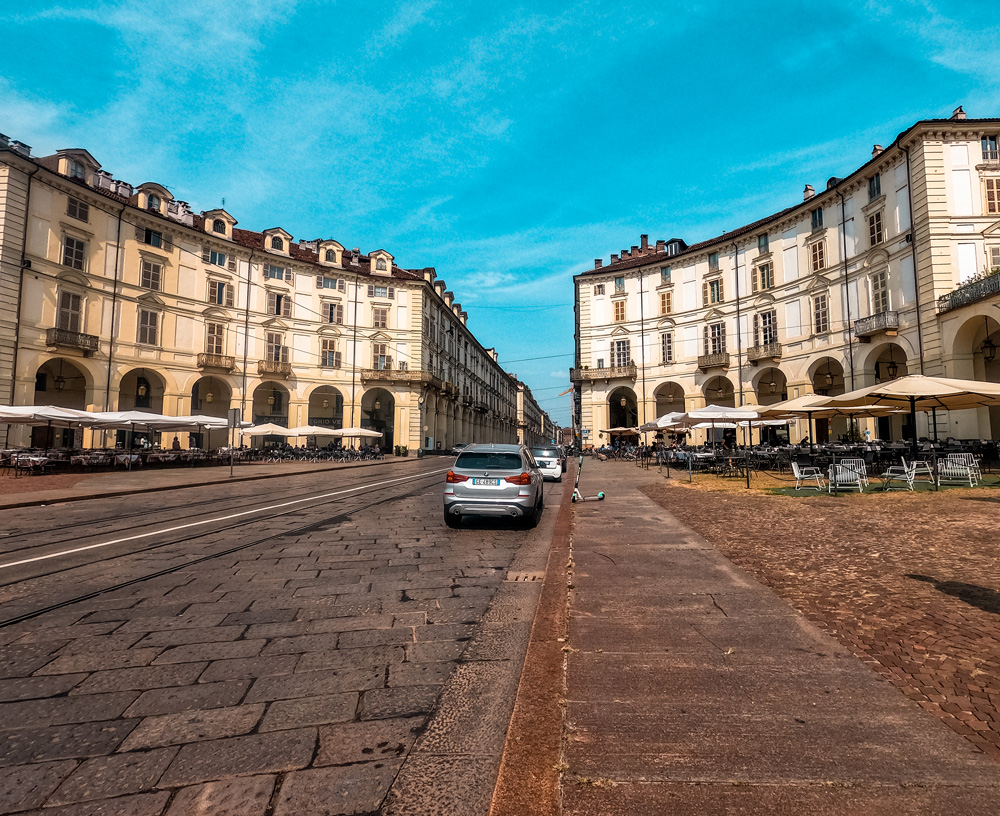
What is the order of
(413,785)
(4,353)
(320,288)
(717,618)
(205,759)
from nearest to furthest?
(413,785)
(205,759)
(717,618)
(4,353)
(320,288)

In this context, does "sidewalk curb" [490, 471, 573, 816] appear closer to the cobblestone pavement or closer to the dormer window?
the cobblestone pavement

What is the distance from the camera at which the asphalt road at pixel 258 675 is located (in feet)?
7.49

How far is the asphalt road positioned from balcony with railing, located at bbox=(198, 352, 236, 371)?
32647 mm

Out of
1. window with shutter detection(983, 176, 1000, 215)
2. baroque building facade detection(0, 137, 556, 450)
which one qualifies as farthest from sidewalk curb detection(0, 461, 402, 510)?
window with shutter detection(983, 176, 1000, 215)

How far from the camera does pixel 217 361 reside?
123 ft

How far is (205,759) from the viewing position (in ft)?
8.11

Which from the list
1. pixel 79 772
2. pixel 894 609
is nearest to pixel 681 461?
pixel 894 609

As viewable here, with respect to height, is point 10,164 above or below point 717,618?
above

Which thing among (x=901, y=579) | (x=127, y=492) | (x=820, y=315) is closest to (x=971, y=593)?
(x=901, y=579)

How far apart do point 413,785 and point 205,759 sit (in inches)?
39.1

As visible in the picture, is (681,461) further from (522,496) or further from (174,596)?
(174,596)

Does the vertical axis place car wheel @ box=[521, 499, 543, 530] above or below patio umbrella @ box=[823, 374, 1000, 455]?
below

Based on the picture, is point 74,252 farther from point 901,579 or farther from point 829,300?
point 829,300

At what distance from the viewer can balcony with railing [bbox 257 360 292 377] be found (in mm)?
40013
